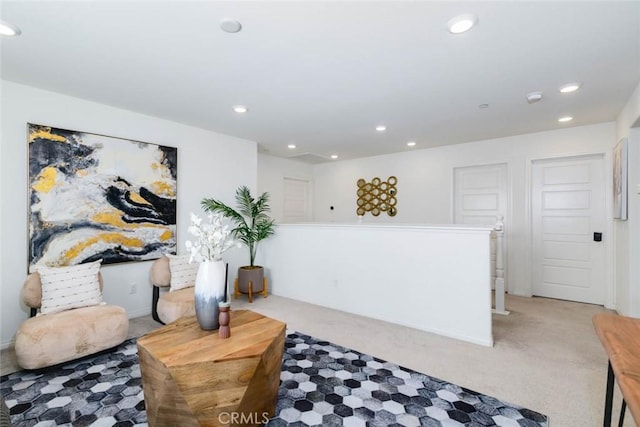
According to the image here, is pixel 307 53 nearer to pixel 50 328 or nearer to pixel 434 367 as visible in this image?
pixel 434 367

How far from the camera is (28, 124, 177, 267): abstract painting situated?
2.98 metres

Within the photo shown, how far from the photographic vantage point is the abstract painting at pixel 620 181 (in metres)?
3.25

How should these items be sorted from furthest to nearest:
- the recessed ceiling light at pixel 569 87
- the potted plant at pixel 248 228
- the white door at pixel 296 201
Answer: the white door at pixel 296 201 < the potted plant at pixel 248 228 < the recessed ceiling light at pixel 569 87

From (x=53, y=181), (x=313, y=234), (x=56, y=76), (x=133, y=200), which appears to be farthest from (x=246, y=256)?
(x=56, y=76)

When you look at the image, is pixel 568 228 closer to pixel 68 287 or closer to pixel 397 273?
pixel 397 273

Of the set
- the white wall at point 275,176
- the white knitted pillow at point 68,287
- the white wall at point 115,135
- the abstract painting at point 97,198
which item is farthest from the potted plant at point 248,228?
the white knitted pillow at point 68,287

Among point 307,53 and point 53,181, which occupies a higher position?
point 307,53

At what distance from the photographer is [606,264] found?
4086 millimetres

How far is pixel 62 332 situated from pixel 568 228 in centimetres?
605

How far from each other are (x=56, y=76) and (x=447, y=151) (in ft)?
17.4

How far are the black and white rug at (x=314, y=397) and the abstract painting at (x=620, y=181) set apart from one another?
2791 mm

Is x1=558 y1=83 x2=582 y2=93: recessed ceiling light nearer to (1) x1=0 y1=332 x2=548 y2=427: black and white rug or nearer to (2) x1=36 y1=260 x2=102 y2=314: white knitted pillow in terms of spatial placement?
(1) x1=0 y1=332 x2=548 y2=427: black and white rug

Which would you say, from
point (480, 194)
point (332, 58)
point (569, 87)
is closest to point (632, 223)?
point (569, 87)

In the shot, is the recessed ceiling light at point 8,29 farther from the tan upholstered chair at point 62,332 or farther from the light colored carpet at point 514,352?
the light colored carpet at point 514,352
